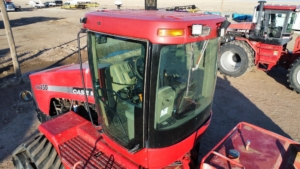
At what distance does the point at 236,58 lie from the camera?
8.12 m

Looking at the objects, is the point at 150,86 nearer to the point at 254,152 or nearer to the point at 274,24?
the point at 254,152

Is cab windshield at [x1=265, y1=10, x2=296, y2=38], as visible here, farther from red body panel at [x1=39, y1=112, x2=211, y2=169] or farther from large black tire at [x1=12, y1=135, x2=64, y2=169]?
large black tire at [x1=12, y1=135, x2=64, y2=169]

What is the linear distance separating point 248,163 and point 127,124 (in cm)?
→ 114

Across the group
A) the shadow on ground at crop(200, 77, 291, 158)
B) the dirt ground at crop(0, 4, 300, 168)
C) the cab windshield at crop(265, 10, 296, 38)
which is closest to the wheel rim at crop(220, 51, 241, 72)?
the dirt ground at crop(0, 4, 300, 168)

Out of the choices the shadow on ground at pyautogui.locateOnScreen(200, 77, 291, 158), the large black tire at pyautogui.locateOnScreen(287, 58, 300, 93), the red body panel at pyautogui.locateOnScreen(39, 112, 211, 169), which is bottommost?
the shadow on ground at pyautogui.locateOnScreen(200, 77, 291, 158)

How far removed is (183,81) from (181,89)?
0.08 metres

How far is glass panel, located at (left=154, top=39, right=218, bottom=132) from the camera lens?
1811 millimetres

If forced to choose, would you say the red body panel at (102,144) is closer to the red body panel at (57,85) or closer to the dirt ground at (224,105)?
the red body panel at (57,85)

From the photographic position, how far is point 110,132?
7.75ft

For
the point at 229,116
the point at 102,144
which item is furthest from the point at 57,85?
the point at 229,116

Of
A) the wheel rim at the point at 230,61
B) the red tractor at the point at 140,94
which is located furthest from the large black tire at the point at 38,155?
the wheel rim at the point at 230,61

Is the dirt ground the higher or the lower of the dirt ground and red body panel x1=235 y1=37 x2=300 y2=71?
the lower

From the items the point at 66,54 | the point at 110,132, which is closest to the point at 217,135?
the point at 110,132

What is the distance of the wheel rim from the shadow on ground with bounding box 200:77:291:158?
1440 mm
